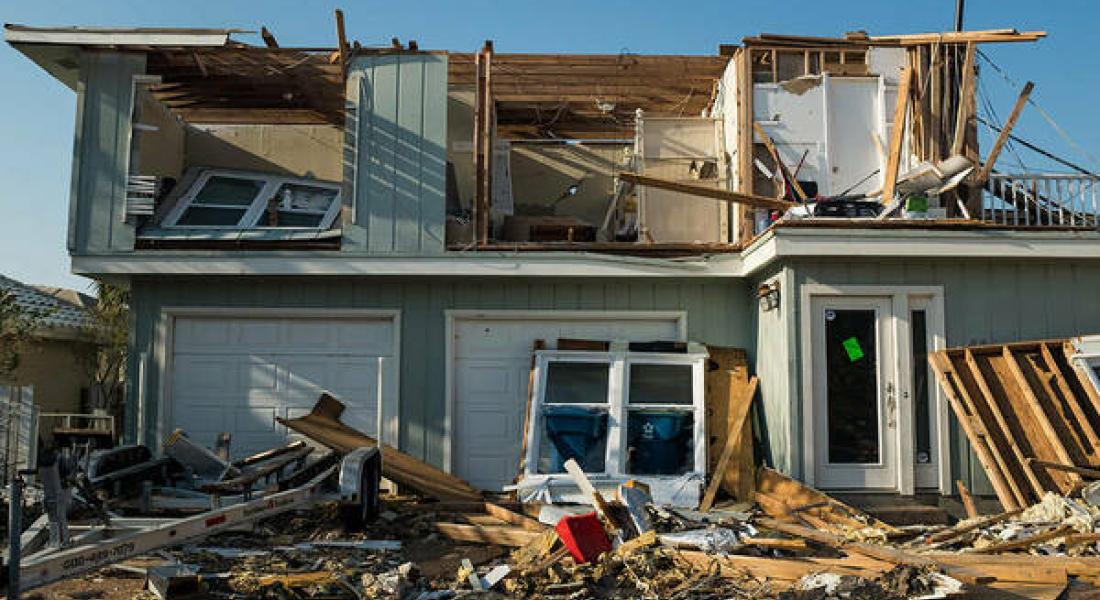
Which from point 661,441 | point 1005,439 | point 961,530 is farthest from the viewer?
point 661,441

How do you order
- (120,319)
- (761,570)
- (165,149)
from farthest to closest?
(120,319) < (165,149) < (761,570)

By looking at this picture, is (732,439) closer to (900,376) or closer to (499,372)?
(900,376)

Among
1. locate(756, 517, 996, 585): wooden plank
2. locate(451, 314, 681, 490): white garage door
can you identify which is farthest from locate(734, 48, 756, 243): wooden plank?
locate(756, 517, 996, 585): wooden plank

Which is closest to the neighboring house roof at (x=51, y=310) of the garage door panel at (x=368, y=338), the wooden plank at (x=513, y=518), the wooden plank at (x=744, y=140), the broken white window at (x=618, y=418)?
the garage door panel at (x=368, y=338)

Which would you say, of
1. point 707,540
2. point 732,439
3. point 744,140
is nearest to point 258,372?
point 732,439

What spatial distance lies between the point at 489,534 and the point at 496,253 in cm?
369

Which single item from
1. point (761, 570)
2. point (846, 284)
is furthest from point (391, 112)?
point (761, 570)

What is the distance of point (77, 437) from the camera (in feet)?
38.9

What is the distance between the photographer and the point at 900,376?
31.3 feet

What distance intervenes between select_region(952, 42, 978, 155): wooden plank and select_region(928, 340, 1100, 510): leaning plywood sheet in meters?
3.03

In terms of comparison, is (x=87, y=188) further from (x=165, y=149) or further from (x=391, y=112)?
(x=391, y=112)

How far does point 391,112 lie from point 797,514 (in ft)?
21.0

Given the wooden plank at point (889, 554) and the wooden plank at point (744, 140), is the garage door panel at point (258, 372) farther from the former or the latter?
the wooden plank at point (889, 554)

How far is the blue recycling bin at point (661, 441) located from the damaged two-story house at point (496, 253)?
0.26 metres
